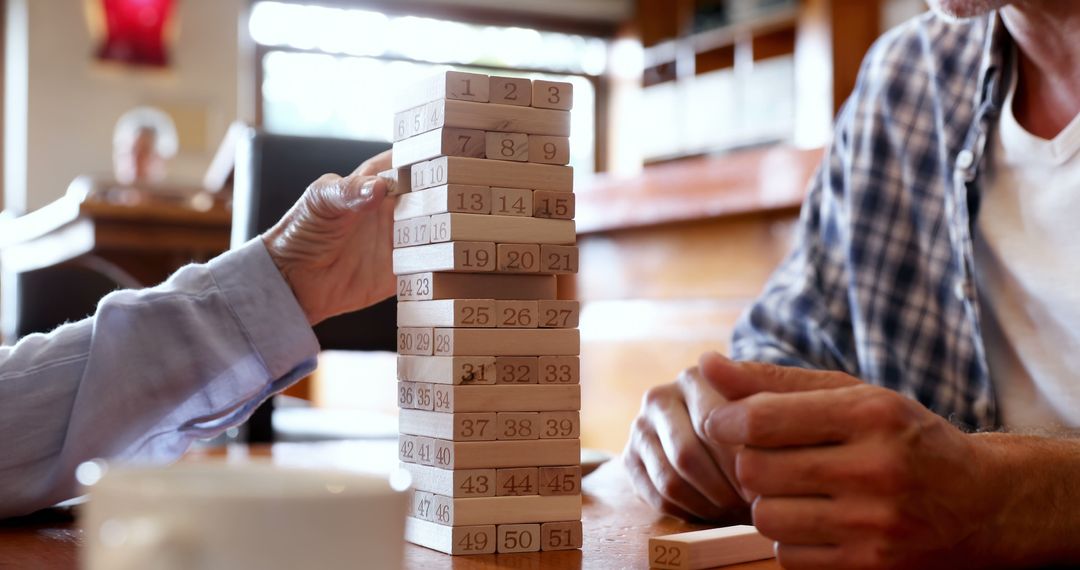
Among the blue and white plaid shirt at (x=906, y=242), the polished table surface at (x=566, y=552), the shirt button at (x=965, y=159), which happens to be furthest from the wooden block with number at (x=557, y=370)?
the shirt button at (x=965, y=159)

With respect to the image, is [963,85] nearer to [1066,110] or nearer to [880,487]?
[1066,110]

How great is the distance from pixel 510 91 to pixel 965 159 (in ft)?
2.52

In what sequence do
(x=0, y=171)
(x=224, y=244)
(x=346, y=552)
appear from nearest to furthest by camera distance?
(x=346, y=552) → (x=224, y=244) → (x=0, y=171)

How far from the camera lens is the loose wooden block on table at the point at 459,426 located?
2.23 feet

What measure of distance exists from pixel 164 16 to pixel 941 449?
5807mm

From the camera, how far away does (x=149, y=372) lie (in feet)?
2.76

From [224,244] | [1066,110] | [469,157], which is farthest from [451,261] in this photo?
[224,244]

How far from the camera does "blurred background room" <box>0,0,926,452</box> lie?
2.42 metres

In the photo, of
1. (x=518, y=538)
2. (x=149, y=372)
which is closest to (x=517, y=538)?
(x=518, y=538)

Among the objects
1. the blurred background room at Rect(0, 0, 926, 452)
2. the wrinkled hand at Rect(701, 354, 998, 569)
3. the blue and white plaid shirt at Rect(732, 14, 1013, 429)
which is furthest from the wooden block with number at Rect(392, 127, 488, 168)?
the blurred background room at Rect(0, 0, 926, 452)

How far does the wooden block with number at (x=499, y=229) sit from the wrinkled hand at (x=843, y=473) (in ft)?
0.49

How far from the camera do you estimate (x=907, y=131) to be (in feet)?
4.62

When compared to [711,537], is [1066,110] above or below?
above

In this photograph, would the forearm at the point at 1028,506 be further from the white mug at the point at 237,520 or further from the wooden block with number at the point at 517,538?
the white mug at the point at 237,520
